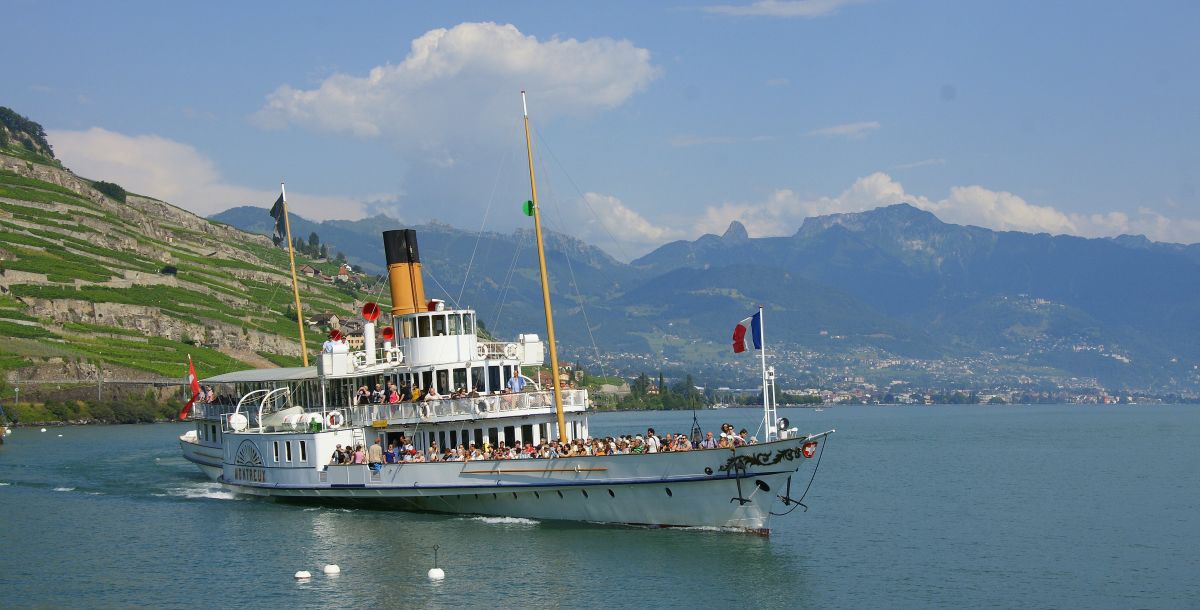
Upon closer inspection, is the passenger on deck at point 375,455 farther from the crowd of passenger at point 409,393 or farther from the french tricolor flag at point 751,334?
the french tricolor flag at point 751,334

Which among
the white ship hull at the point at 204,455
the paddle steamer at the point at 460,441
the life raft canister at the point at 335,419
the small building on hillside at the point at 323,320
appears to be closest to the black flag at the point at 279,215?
the paddle steamer at the point at 460,441

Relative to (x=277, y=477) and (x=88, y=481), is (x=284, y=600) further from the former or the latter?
(x=88, y=481)

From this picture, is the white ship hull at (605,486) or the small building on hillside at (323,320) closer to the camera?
the white ship hull at (605,486)

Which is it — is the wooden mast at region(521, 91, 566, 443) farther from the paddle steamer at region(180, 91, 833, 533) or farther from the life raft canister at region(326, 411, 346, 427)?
the life raft canister at region(326, 411, 346, 427)

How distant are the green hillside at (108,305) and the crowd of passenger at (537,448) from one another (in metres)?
96.7

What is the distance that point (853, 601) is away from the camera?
3212 cm

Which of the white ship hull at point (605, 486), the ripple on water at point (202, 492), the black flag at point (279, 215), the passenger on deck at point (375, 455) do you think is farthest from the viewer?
the black flag at point (279, 215)

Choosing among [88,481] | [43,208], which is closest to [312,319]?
[43,208]

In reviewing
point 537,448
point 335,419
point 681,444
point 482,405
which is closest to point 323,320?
point 335,419

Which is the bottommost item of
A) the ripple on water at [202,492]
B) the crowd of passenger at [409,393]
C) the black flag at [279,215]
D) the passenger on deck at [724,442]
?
the ripple on water at [202,492]

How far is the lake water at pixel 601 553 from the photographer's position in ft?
106

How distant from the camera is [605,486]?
3828 centimetres

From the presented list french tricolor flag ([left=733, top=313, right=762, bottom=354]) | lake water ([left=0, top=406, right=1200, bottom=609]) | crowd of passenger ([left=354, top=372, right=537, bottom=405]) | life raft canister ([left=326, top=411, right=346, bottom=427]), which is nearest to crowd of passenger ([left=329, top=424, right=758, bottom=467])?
life raft canister ([left=326, top=411, right=346, bottom=427])

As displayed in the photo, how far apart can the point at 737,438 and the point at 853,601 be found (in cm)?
665
